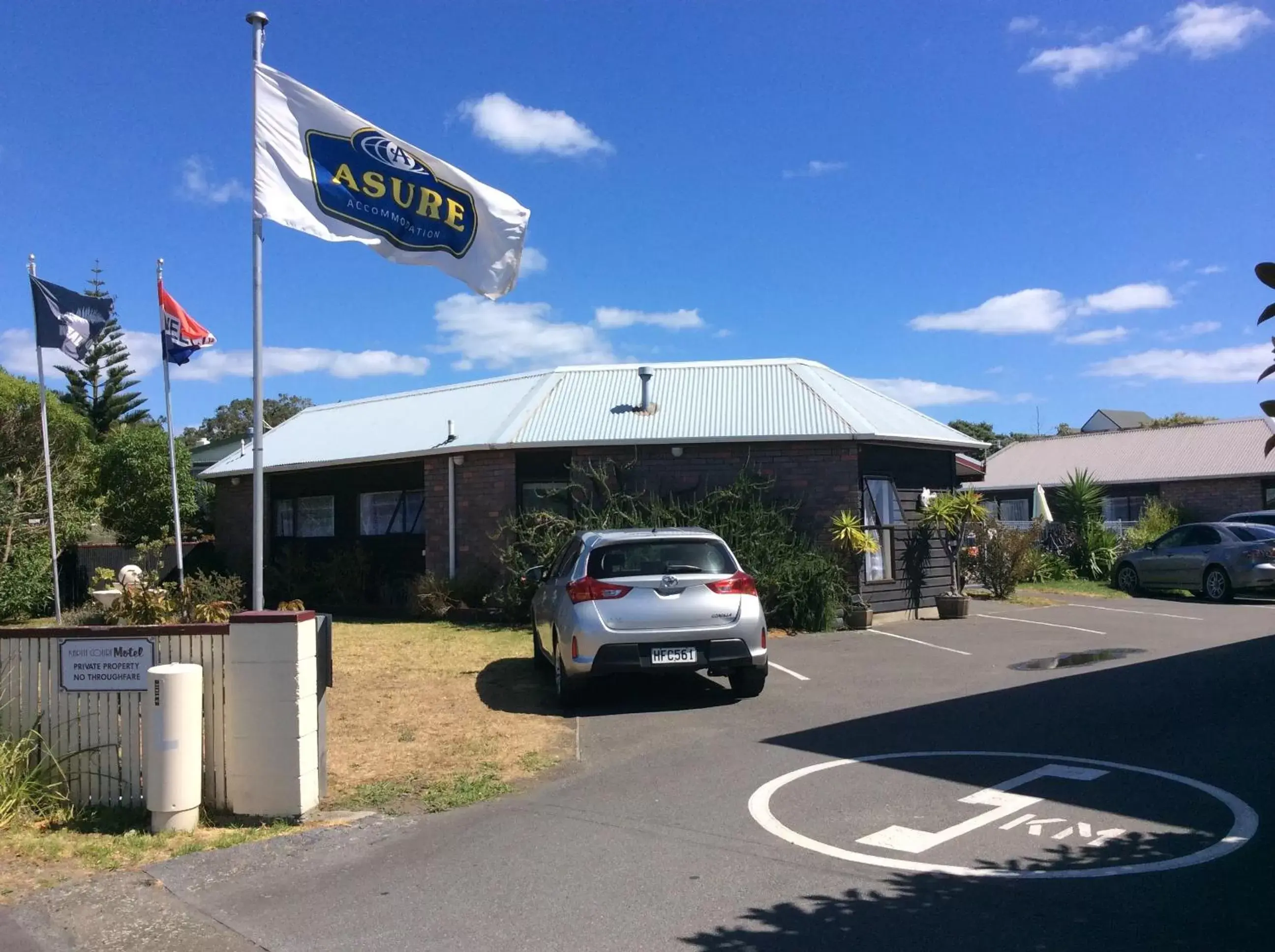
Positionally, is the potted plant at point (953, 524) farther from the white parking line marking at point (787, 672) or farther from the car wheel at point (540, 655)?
the car wheel at point (540, 655)

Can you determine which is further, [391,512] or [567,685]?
[391,512]

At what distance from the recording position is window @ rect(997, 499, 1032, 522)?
37969 mm

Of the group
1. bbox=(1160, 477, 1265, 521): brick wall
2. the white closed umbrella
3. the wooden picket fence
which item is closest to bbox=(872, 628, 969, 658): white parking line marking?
the wooden picket fence

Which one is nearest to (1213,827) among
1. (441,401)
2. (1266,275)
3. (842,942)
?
(842,942)

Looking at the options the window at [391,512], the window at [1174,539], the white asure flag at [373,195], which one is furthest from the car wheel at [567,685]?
the window at [1174,539]

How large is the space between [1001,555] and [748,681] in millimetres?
11906

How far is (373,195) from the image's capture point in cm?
856

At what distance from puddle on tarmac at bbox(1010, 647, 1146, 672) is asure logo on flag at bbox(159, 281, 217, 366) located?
41.7 feet

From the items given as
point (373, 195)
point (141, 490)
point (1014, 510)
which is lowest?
point (1014, 510)

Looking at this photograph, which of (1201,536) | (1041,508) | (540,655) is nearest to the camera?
(540,655)

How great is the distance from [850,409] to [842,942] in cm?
1377

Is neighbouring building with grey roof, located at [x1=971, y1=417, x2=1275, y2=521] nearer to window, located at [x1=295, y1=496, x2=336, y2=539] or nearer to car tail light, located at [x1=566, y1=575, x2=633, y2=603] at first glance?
window, located at [x1=295, y1=496, x2=336, y2=539]

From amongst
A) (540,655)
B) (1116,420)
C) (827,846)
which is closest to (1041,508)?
(540,655)

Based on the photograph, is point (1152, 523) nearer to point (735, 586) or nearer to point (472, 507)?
point (472, 507)
